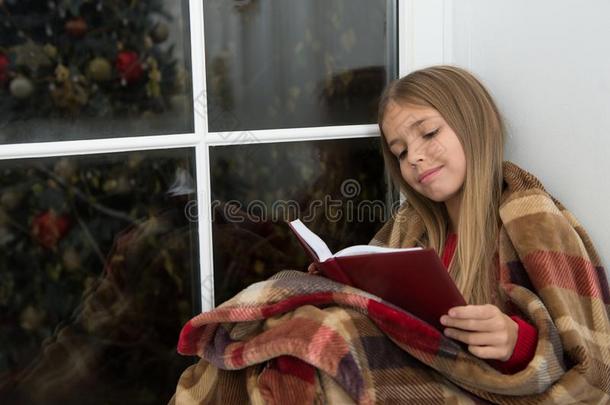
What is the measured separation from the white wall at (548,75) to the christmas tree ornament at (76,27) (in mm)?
681

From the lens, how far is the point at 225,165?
1.25 metres

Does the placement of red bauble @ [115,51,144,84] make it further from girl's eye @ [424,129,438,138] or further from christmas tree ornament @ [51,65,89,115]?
girl's eye @ [424,129,438,138]

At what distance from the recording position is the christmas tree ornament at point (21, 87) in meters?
1.07

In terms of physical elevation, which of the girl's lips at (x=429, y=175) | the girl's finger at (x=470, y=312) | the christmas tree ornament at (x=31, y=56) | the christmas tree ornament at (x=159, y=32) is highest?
the christmas tree ornament at (x=159, y=32)

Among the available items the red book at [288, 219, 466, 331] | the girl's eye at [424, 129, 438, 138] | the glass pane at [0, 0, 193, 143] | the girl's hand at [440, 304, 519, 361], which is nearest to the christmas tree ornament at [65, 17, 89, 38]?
the glass pane at [0, 0, 193, 143]

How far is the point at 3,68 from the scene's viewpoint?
1055 mm

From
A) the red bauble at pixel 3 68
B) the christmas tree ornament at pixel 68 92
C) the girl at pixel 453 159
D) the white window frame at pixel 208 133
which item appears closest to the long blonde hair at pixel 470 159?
the girl at pixel 453 159

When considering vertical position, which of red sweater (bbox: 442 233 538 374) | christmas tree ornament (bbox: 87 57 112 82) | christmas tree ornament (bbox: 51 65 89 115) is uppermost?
christmas tree ornament (bbox: 87 57 112 82)

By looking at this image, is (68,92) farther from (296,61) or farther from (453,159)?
(453,159)

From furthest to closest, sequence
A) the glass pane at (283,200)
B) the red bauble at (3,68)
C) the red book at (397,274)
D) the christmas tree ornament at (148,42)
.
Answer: the glass pane at (283,200) → the christmas tree ornament at (148,42) → the red bauble at (3,68) → the red book at (397,274)

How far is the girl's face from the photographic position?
1.22 metres

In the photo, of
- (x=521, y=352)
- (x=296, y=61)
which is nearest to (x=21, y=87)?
(x=296, y=61)

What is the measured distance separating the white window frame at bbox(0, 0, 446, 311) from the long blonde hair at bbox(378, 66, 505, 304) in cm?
11

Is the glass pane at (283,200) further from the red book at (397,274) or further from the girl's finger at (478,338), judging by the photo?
the girl's finger at (478,338)
